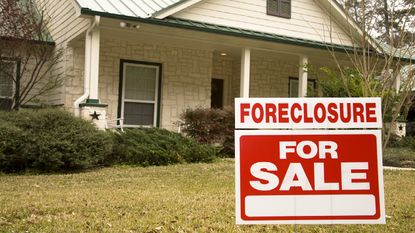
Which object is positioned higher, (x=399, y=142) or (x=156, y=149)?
(x=399, y=142)

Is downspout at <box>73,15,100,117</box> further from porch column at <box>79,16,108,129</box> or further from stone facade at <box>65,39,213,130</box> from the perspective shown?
stone facade at <box>65,39,213,130</box>

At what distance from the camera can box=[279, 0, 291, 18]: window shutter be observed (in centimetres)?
1448

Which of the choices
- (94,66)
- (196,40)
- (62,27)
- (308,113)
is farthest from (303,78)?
(308,113)

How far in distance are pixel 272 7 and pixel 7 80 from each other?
319 inches

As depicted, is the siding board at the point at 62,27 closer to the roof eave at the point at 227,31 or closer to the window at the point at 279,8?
the roof eave at the point at 227,31

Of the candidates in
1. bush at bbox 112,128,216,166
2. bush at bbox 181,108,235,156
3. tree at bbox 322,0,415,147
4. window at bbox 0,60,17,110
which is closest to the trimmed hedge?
bush at bbox 112,128,216,166

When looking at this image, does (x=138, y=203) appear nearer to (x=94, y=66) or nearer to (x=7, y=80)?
(x=94, y=66)

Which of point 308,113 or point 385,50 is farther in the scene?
point 385,50

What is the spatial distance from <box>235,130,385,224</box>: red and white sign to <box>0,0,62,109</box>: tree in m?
10.2

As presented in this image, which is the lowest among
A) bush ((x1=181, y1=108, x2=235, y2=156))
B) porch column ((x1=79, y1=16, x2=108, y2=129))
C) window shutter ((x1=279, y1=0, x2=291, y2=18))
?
bush ((x1=181, y1=108, x2=235, y2=156))

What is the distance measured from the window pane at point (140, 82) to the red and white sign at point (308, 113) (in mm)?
10461

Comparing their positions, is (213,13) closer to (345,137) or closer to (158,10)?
(158,10)

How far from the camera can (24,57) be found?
40.4 ft

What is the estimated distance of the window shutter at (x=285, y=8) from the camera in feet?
47.5
